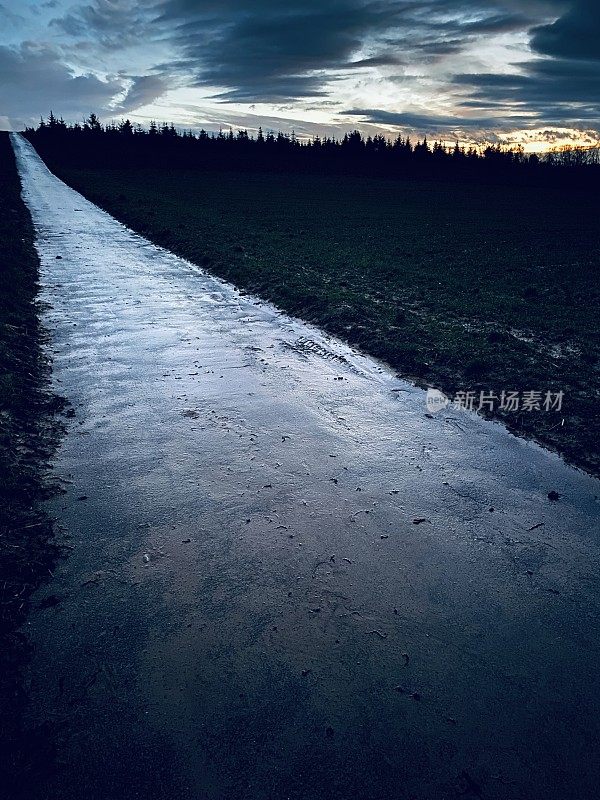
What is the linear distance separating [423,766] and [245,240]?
20747 mm

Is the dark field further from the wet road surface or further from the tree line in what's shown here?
the tree line

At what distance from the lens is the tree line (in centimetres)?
9275

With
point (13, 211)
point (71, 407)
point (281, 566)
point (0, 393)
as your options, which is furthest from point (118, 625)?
point (13, 211)

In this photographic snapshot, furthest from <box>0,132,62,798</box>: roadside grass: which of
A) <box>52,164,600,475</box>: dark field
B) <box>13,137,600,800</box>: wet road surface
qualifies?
<box>52,164,600,475</box>: dark field

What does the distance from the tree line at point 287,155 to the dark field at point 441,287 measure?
57478mm

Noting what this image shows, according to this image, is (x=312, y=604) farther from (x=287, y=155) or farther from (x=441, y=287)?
(x=287, y=155)

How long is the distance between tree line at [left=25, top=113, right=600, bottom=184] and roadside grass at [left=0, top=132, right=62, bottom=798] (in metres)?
72.7

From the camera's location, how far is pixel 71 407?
7043mm

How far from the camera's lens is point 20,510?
495cm

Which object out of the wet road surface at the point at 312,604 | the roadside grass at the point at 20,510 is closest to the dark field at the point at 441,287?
the wet road surface at the point at 312,604

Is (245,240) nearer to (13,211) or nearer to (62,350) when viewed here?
(13,211)

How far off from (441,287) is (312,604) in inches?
478

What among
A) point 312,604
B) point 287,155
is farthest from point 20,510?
point 287,155

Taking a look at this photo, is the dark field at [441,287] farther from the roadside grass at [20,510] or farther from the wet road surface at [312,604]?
the roadside grass at [20,510]
